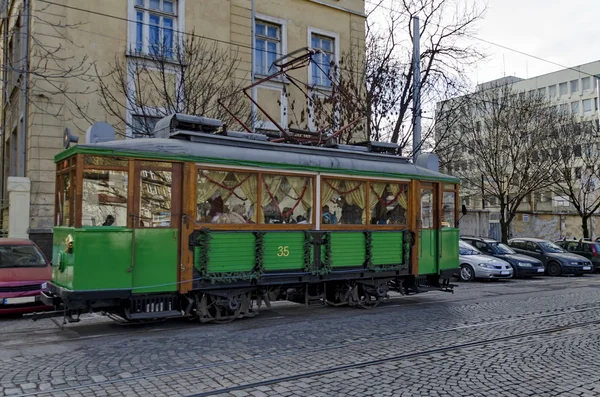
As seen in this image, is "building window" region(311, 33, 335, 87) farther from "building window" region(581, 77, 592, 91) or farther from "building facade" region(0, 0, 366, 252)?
"building window" region(581, 77, 592, 91)

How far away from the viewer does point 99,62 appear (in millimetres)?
16359

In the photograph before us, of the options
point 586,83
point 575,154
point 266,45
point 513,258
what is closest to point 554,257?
point 513,258

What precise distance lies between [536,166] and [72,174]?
82.2ft

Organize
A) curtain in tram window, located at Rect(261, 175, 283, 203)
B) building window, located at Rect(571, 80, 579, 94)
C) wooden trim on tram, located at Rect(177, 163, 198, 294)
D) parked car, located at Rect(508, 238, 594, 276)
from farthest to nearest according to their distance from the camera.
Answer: building window, located at Rect(571, 80, 579, 94) → parked car, located at Rect(508, 238, 594, 276) → curtain in tram window, located at Rect(261, 175, 283, 203) → wooden trim on tram, located at Rect(177, 163, 198, 294)

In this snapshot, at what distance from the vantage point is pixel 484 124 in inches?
1156

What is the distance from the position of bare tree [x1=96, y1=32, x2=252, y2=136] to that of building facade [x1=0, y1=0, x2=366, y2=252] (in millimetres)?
52

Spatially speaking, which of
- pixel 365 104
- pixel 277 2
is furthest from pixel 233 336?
pixel 277 2

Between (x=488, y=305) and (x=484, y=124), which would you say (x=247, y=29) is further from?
(x=484, y=124)

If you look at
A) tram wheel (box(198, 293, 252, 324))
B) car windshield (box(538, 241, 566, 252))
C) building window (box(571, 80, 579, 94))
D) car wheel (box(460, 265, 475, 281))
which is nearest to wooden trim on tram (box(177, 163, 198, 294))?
tram wheel (box(198, 293, 252, 324))

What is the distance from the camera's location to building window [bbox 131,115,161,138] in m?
15.2

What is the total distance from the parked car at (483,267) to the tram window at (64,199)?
43.4ft

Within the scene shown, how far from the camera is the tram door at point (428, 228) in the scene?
1227 cm

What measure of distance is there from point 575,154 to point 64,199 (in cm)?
2914

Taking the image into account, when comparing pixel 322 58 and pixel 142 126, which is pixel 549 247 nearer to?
pixel 322 58
